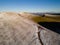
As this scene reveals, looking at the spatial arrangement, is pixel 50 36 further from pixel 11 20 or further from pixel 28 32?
pixel 11 20

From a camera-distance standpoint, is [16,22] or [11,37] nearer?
[11,37]

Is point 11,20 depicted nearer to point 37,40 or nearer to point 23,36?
point 23,36

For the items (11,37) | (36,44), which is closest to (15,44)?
(11,37)

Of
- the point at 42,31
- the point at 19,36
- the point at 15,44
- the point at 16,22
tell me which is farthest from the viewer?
the point at 16,22

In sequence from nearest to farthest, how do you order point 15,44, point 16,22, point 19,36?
point 15,44 → point 19,36 → point 16,22

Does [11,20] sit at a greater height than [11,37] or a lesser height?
greater

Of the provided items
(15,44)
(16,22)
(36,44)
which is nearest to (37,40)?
(36,44)
